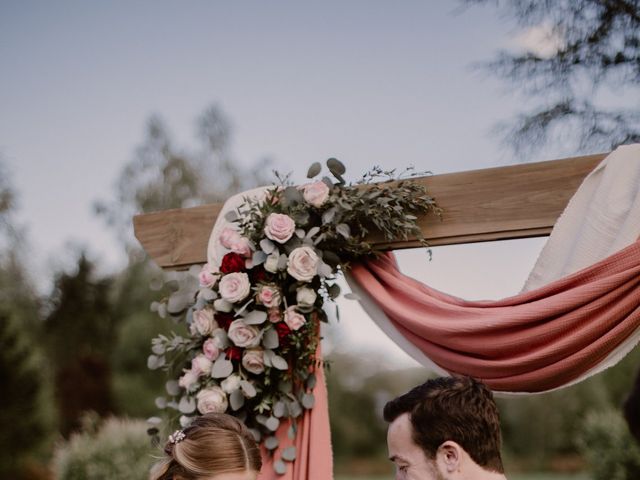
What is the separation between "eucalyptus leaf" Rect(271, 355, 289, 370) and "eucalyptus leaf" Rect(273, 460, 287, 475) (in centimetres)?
38

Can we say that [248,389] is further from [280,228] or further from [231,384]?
[280,228]

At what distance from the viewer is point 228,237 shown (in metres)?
2.96

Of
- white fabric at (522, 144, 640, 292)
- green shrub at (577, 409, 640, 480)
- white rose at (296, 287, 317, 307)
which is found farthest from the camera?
green shrub at (577, 409, 640, 480)

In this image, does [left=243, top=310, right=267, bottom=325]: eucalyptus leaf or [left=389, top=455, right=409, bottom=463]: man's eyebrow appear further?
[left=243, top=310, right=267, bottom=325]: eucalyptus leaf

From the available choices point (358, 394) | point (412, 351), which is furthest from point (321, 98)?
point (358, 394)

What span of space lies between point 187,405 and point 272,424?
1.25ft

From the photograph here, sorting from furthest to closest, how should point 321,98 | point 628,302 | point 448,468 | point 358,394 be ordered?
point 358,394
point 321,98
point 628,302
point 448,468

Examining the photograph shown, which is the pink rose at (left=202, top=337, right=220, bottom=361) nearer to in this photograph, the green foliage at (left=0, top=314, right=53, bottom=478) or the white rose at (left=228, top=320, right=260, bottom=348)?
the white rose at (left=228, top=320, right=260, bottom=348)

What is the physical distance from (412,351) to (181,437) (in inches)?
43.5

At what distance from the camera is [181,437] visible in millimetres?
2096

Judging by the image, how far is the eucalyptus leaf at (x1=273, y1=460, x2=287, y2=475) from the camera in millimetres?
2775

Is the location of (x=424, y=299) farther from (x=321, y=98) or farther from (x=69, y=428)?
(x=69, y=428)

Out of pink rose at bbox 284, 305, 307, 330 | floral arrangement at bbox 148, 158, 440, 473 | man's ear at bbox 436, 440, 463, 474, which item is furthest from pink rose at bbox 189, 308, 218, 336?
man's ear at bbox 436, 440, 463, 474

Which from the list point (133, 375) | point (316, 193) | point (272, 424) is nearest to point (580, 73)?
point (316, 193)
